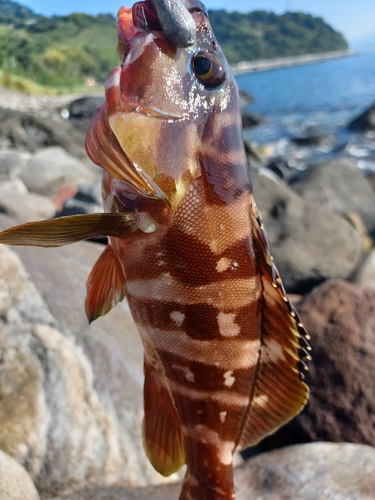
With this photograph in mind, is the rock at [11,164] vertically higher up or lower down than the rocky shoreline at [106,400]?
lower down

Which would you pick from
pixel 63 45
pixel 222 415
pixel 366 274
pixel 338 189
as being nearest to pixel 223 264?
pixel 222 415

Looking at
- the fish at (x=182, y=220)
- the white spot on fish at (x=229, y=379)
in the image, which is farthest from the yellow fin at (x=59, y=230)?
the white spot on fish at (x=229, y=379)

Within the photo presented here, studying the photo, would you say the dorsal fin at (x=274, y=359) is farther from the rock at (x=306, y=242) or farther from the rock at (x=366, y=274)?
the rock at (x=366, y=274)

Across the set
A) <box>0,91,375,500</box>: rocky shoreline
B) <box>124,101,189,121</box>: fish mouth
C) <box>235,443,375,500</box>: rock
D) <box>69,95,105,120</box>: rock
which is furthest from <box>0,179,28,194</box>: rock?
<box>69,95,105,120</box>: rock

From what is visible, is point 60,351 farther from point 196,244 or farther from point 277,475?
point 196,244

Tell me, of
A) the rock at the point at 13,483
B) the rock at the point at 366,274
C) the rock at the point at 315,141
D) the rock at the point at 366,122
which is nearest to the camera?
the rock at the point at 13,483

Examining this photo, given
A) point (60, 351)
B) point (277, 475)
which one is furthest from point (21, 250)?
point (277, 475)

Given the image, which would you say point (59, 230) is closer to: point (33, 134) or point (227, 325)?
point (227, 325)

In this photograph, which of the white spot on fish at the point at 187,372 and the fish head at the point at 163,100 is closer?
the fish head at the point at 163,100
